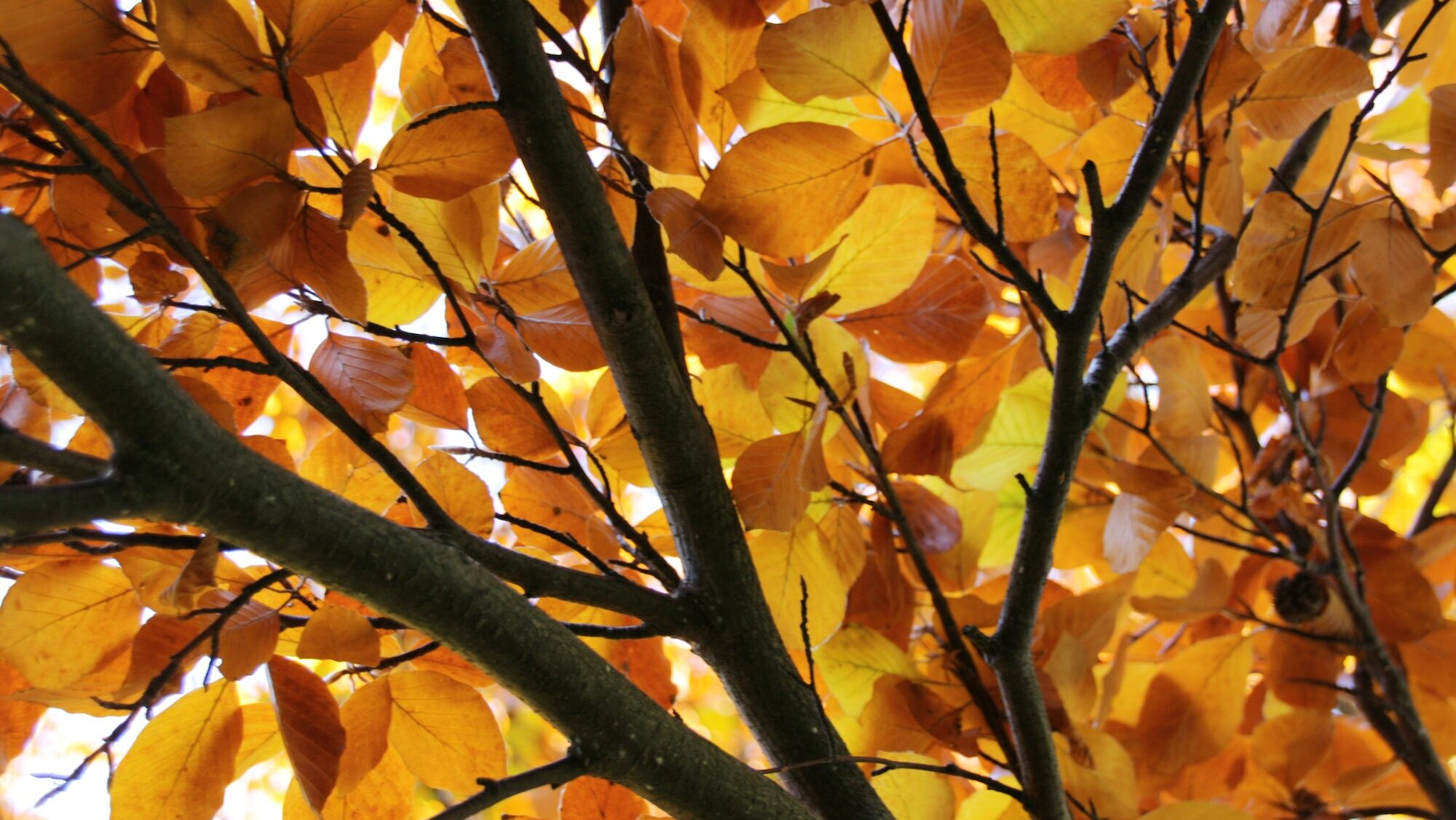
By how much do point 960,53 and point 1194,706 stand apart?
44 cm

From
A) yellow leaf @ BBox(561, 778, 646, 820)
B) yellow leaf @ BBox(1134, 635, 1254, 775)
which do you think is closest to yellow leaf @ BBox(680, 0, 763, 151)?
yellow leaf @ BBox(561, 778, 646, 820)

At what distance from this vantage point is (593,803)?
440 mm

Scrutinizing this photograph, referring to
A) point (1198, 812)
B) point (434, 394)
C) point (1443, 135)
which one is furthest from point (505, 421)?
point (1443, 135)

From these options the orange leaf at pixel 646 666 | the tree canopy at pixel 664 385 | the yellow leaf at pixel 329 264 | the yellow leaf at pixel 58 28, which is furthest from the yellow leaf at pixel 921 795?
the yellow leaf at pixel 58 28

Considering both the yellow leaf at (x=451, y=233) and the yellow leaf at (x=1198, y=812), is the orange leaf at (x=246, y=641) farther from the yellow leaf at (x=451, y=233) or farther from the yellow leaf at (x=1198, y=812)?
the yellow leaf at (x=1198, y=812)

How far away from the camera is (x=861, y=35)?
36 cm

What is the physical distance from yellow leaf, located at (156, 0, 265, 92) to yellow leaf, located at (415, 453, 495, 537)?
17cm

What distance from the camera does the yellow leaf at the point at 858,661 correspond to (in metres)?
0.50

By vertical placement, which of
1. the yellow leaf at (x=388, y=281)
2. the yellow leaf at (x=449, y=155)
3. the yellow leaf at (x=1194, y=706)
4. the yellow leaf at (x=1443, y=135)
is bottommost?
the yellow leaf at (x=1194, y=706)

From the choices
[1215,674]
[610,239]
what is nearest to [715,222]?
[610,239]

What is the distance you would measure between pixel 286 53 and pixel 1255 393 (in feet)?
2.14

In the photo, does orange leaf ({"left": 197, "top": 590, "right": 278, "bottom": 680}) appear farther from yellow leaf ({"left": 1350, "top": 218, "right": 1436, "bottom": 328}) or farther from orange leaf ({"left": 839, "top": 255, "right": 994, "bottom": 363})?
yellow leaf ({"left": 1350, "top": 218, "right": 1436, "bottom": 328})

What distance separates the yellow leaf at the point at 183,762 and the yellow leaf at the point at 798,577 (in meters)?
0.25

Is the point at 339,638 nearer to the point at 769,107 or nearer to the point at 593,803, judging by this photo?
the point at 593,803
